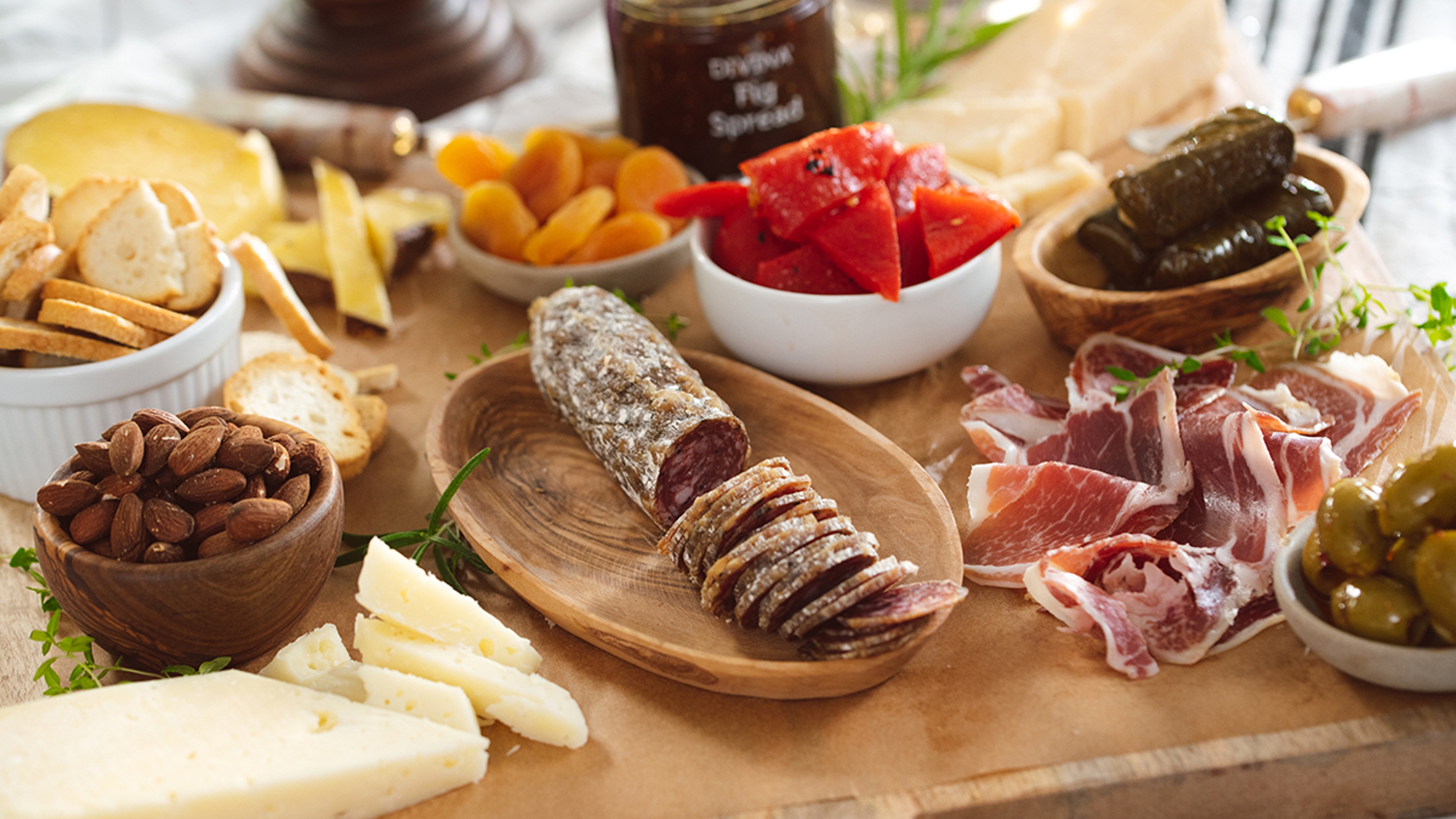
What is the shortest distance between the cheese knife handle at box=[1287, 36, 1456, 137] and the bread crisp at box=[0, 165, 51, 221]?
2.48m

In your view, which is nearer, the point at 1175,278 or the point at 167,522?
the point at 167,522

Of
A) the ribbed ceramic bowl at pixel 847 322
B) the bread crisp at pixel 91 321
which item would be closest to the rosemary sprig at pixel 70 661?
the bread crisp at pixel 91 321

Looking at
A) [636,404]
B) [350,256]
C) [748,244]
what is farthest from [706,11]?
[636,404]

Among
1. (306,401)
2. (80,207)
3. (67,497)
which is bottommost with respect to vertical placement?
(306,401)

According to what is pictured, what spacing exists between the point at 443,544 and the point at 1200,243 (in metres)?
1.39

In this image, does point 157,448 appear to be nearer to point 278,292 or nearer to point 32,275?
point 32,275

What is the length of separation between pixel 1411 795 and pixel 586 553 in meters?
1.13

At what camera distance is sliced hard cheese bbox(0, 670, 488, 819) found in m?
1.22

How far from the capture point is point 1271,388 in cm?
190

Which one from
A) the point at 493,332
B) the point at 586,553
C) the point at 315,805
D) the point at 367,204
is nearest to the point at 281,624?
the point at 315,805

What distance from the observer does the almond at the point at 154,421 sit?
4.76ft

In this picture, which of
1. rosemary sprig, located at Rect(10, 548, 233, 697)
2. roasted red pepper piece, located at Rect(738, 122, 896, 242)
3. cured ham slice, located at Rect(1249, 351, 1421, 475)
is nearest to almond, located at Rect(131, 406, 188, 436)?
rosemary sprig, located at Rect(10, 548, 233, 697)

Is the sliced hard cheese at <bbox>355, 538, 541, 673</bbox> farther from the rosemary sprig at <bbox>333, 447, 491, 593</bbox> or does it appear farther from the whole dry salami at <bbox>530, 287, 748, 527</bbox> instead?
the whole dry salami at <bbox>530, 287, 748, 527</bbox>

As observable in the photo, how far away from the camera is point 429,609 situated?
1428mm
